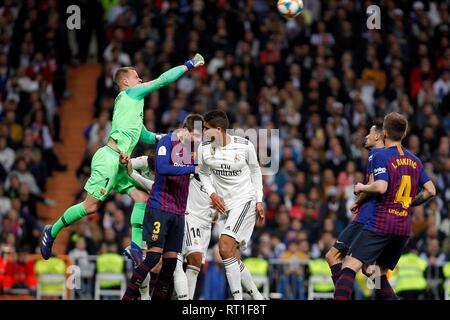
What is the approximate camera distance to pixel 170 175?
11.6 m

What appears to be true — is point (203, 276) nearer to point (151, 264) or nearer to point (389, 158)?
point (151, 264)

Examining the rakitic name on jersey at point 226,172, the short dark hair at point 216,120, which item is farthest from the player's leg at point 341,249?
the short dark hair at point 216,120

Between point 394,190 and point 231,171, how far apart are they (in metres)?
2.25

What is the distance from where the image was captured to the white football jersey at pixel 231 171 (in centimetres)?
1182

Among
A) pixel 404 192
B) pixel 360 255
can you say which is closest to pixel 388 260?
pixel 360 255

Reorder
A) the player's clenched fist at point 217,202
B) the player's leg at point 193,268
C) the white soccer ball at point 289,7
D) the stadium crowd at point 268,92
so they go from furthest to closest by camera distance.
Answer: the stadium crowd at point 268,92
the white soccer ball at point 289,7
the player's leg at point 193,268
the player's clenched fist at point 217,202

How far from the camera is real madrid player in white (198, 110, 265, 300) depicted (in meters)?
11.7

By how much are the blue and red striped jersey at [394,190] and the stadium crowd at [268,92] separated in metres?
7.23

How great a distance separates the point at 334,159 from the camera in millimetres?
19703

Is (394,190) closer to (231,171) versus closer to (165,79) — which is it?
(231,171)

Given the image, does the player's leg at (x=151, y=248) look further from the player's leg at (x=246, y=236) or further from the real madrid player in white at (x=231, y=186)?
the player's leg at (x=246, y=236)

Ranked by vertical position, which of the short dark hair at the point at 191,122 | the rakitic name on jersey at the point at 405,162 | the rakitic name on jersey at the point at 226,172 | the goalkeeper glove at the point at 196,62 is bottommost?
the rakitic name on jersey at the point at 405,162

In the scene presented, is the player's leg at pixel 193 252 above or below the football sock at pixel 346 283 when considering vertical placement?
above
